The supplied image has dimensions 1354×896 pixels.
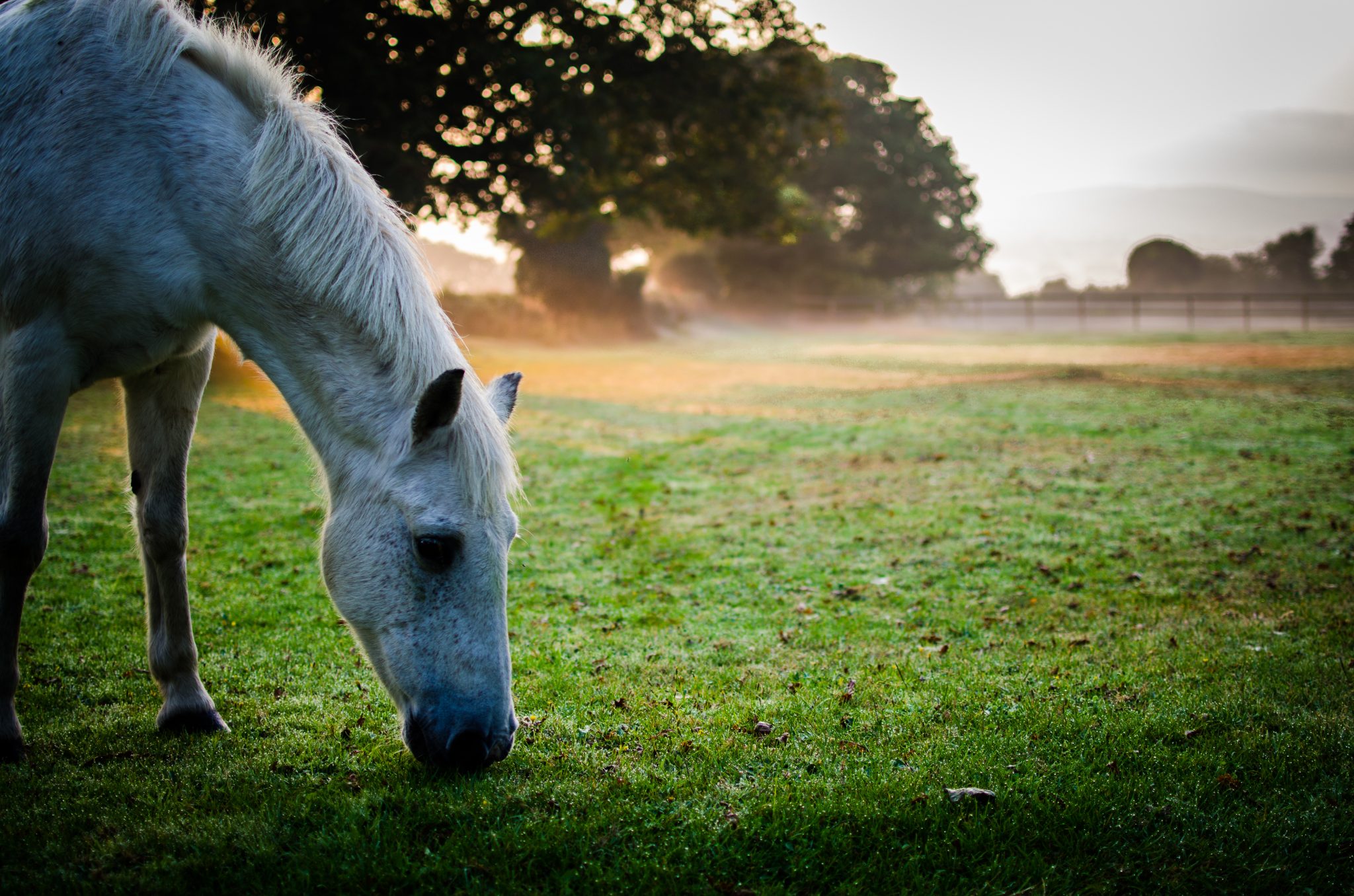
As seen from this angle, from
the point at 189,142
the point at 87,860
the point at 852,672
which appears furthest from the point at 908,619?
the point at 189,142

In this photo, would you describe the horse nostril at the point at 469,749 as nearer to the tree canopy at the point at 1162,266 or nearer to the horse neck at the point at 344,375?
the horse neck at the point at 344,375

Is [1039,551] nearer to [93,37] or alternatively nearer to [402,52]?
[93,37]

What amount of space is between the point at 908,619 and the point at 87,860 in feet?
11.8

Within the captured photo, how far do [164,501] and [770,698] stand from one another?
2.53 meters

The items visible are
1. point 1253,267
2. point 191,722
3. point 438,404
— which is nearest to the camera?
point 438,404

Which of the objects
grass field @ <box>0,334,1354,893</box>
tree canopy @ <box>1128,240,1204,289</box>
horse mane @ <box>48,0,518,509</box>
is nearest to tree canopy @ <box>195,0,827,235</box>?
grass field @ <box>0,334,1354,893</box>

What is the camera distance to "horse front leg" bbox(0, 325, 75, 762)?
257cm

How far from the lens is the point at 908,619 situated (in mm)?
4367

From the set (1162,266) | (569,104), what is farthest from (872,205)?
(569,104)

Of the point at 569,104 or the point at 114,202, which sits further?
the point at 569,104

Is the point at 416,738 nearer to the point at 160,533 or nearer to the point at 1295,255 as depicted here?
the point at 160,533

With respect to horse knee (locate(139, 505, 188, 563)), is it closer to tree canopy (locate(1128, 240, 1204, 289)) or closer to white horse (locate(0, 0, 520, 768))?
white horse (locate(0, 0, 520, 768))

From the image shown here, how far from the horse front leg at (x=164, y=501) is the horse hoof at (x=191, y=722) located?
7cm

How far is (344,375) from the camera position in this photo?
8.57 ft
